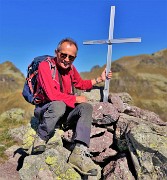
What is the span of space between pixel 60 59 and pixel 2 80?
136091 millimetres

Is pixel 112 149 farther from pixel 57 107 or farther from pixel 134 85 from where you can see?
pixel 134 85

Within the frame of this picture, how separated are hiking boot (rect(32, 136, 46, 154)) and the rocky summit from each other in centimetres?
17

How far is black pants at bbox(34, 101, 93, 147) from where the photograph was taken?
954cm

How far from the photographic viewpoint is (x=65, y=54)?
10000 mm

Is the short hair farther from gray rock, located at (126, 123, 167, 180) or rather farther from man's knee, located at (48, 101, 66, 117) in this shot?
gray rock, located at (126, 123, 167, 180)

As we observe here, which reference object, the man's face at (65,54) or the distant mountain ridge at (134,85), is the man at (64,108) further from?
the distant mountain ridge at (134,85)

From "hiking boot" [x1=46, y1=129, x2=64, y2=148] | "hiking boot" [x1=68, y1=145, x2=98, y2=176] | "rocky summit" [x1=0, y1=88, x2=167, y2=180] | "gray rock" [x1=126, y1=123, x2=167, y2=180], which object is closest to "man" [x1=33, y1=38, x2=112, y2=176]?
"hiking boot" [x1=68, y1=145, x2=98, y2=176]

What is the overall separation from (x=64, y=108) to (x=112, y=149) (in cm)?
270

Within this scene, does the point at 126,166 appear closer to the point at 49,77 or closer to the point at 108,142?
the point at 108,142

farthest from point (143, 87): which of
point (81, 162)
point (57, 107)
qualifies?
point (81, 162)

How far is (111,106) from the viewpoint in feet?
37.1

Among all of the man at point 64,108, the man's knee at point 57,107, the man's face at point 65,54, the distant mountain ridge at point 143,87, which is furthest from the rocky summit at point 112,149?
the distant mountain ridge at point 143,87

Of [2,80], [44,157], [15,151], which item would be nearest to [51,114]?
[44,157]

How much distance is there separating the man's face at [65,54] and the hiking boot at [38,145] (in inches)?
103
